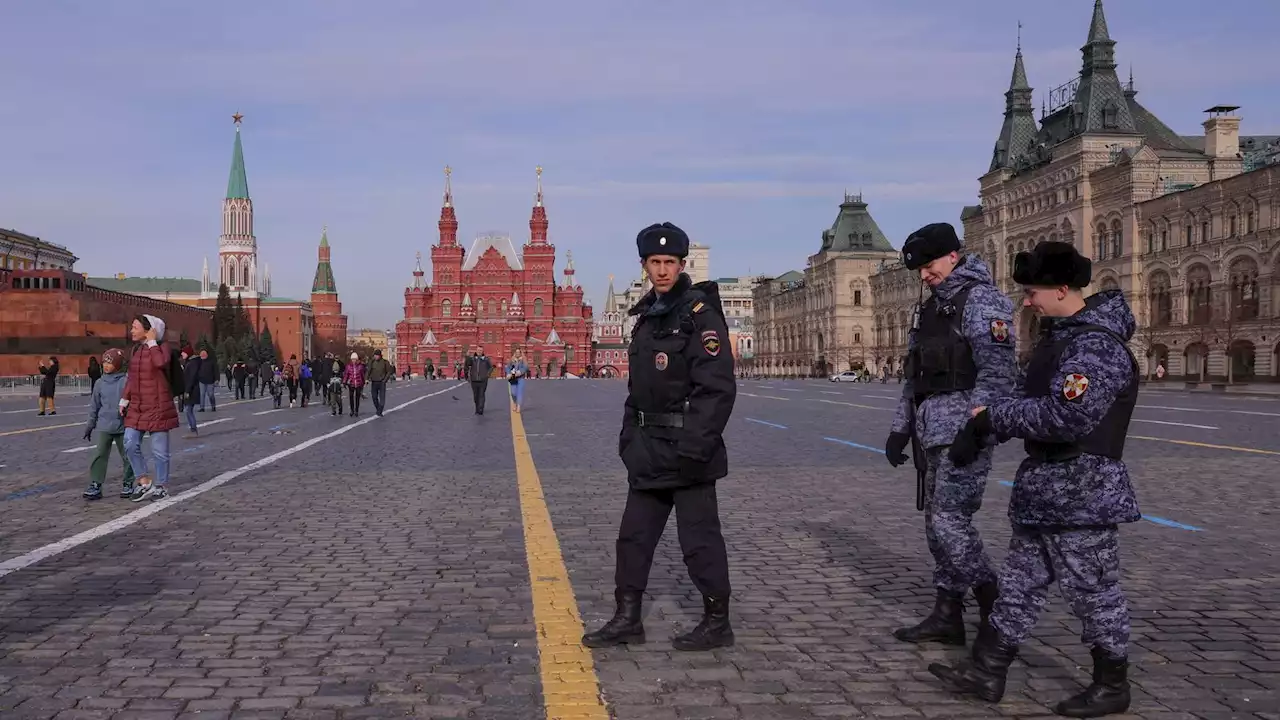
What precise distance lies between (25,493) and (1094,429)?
9.75 meters

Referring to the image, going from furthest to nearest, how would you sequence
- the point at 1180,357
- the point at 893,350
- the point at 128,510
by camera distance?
the point at 893,350, the point at 1180,357, the point at 128,510

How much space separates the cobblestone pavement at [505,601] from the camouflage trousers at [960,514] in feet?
1.33

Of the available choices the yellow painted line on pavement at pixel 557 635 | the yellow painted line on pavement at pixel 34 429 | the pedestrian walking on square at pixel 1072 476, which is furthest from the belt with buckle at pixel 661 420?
the yellow painted line on pavement at pixel 34 429

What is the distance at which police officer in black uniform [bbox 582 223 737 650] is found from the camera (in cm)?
444

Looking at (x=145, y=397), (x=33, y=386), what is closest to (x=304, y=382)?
(x=145, y=397)

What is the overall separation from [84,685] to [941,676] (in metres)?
3.36

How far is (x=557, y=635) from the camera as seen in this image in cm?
484

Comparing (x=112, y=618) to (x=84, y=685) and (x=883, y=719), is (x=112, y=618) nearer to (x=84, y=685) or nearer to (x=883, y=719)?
(x=84, y=685)

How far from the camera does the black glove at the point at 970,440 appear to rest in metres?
3.96

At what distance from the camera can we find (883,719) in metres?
3.74

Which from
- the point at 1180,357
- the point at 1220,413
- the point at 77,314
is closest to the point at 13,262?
the point at 77,314

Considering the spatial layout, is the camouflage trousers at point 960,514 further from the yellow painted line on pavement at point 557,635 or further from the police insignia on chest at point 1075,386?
the yellow painted line on pavement at point 557,635

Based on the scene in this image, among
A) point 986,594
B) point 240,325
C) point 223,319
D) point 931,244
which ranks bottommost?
point 986,594

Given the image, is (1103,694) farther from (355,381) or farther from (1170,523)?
(355,381)
